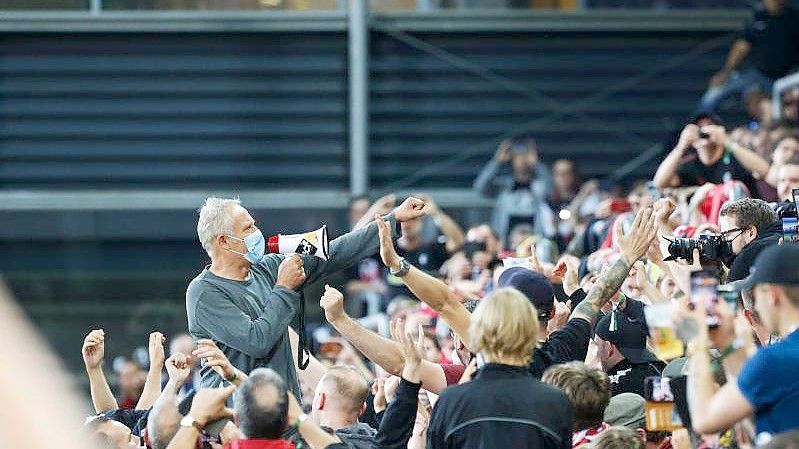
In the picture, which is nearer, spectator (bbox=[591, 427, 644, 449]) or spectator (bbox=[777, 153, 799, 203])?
spectator (bbox=[591, 427, 644, 449])

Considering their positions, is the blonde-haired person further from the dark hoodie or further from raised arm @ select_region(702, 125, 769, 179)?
raised arm @ select_region(702, 125, 769, 179)

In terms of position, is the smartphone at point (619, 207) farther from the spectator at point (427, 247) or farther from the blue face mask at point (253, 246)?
the blue face mask at point (253, 246)

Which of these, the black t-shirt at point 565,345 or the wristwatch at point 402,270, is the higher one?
the wristwatch at point 402,270

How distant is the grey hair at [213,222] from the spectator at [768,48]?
7148 mm

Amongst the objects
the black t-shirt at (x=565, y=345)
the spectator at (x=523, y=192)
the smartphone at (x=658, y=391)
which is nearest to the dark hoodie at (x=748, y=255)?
the black t-shirt at (x=565, y=345)

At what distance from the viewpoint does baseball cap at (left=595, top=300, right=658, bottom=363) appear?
208 inches

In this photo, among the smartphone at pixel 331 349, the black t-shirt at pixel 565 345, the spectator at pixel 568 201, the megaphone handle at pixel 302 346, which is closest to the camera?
the black t-shirt at pixel 565 345

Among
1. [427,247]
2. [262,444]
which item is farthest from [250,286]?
[427,247]

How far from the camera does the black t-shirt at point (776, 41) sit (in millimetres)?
11539

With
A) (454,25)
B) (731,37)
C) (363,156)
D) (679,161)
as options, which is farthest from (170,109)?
(679,161)

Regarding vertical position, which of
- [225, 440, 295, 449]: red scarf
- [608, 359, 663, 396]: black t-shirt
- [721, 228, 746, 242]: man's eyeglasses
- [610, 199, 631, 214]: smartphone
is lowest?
[610, 199, 631, 214]: smartphone

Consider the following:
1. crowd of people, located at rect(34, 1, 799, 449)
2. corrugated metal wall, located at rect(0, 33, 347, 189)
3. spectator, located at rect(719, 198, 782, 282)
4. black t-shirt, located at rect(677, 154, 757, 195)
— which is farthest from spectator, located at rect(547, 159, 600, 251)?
spectator, located at rect(719, 198, 782, 282)

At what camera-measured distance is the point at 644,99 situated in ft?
45.6

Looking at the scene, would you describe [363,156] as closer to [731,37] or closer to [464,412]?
[731,37]
